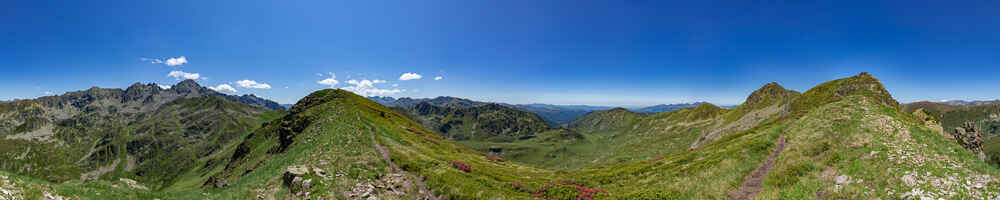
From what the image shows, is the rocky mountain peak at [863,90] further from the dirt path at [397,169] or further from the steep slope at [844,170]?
the dirt path at [397,169]

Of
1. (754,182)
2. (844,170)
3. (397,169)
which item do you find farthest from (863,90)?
(397,169)

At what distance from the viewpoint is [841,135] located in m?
31.1

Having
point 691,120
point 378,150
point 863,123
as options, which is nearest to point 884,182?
point 863,123

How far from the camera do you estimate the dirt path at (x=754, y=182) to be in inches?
909

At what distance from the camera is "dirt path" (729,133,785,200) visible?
75.8 feet

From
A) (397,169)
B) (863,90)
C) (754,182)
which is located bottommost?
(397,169)

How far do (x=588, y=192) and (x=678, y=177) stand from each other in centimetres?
1082

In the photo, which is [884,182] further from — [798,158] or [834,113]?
[834,113]

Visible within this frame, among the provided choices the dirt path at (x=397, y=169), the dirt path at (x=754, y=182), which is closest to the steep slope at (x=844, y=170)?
the dirt path at (x=754, y=182)

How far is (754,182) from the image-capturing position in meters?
25.3

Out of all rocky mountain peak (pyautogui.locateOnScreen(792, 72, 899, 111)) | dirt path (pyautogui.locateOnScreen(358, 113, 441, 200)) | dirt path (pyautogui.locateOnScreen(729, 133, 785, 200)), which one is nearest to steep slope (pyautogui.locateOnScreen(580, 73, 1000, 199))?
dirt path (pyautogui.locateOnScreen(729, 133, 785, 200))

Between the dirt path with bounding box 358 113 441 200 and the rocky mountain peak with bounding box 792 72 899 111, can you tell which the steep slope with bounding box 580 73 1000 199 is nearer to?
the dirt path with bounding box 358 113 441 200

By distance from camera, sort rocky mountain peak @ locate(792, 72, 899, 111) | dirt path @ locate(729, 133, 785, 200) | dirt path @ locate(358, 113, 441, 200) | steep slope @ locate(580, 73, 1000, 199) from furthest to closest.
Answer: rocky mountain peak @ locate(792, 72, 899, 111), dirt path @ locate(358, 113, 441, 200), dirt path @ locate(729, 133, 785, 200), steep slope @ locate(580, 73, 1000, 199)

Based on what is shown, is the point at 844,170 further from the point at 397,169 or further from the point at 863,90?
the point at 863,90
